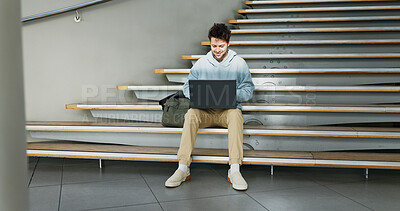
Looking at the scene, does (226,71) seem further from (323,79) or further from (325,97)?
(323,79)

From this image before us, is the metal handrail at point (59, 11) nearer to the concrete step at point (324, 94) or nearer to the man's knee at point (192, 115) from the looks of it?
the concrete step at point (324, 94)

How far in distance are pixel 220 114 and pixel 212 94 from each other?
8.9 inches

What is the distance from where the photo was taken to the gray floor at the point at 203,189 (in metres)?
1.83

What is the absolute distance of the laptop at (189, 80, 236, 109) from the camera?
87.1 inches

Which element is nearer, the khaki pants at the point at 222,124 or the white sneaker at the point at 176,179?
the white sneaker at the point at 176,179

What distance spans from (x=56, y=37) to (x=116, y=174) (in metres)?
1.46

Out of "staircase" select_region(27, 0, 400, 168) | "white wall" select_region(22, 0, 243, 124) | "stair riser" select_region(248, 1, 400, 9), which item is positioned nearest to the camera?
"staircase" select_region(27, 0, 400, 168)

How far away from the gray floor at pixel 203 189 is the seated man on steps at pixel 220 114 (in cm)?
10

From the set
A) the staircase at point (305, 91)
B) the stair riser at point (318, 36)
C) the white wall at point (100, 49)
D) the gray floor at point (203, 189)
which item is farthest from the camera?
the stair riser at point (318, 36)

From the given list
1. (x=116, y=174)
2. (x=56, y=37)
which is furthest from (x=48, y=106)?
(x=116, y=174)

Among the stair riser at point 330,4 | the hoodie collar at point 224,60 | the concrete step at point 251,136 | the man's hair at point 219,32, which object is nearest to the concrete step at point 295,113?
the concrete step at point 251,136

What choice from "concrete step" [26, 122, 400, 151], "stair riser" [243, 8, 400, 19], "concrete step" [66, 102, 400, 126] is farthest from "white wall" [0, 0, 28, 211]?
"stair riser" [243, 8, 400, 19]

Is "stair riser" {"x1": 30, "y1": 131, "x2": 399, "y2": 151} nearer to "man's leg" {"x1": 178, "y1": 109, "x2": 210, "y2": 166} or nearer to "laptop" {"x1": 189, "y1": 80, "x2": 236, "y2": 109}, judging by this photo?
"man's leg" {"x1": 178, "y1": 109, "x2": 210, "y2": 166}

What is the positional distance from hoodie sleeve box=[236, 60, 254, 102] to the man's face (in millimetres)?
174
